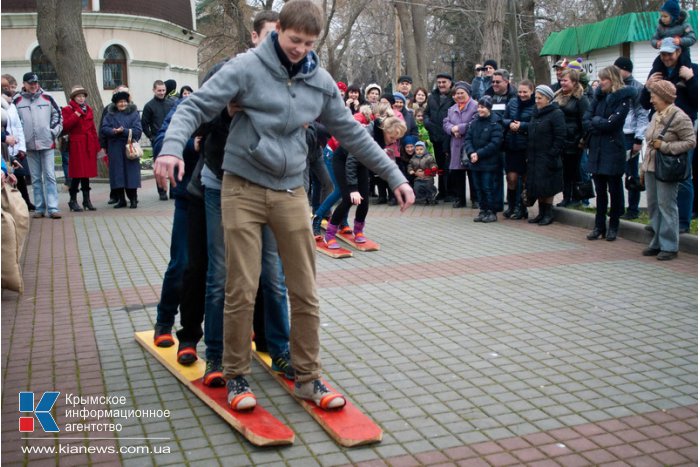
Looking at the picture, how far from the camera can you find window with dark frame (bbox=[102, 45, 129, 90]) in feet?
108

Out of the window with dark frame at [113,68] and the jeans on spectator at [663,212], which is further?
the window with dark frame at [113,68]

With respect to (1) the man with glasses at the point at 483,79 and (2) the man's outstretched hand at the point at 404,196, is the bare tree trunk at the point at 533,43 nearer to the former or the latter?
(1) the man with glasses at the point at 483,79

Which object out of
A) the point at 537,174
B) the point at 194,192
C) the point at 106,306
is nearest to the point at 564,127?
the point at 537,174

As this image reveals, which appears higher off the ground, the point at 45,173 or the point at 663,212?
the point at 45,173

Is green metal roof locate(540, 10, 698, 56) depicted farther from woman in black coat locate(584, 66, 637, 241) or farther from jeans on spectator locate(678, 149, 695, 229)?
jeans on spectator locate(678, 149, 695, 229)

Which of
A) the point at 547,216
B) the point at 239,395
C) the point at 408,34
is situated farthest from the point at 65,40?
the point at 408,34

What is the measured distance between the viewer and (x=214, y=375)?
16.0 feet

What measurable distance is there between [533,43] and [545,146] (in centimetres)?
2948

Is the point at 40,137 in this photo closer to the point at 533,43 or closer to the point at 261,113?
the point at 261,113

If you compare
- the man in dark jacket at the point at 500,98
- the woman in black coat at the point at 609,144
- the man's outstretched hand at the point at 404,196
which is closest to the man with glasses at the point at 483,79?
the man in dark jacket at the point at 500,98

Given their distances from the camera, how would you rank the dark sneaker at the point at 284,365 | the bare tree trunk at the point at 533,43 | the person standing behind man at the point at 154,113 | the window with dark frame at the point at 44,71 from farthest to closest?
the bare tree trunk at the point at 533,43, the window with dark frame at the point at 44,71, the person standing behind man at the point at 154,113, the dark sneaker at the point at 284,365

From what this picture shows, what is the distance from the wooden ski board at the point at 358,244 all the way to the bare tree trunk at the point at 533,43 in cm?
2611

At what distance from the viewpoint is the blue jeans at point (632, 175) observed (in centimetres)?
1101

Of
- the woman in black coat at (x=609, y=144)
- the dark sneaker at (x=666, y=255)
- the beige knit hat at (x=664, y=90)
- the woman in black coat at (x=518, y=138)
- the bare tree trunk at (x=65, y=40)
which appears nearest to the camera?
the beige knit hat at (x=664, y=90)
